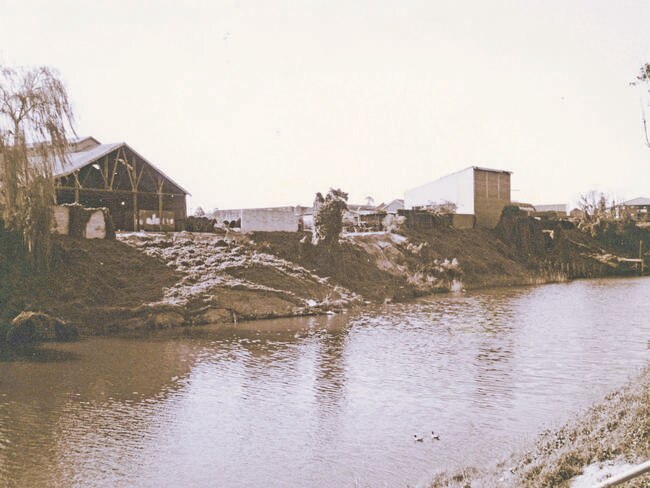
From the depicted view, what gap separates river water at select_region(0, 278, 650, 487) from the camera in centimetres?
1214

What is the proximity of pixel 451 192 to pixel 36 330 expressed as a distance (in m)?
49.4

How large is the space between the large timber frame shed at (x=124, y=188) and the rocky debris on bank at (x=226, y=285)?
7.32 m

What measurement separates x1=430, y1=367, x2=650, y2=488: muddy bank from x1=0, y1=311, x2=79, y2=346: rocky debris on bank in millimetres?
21683

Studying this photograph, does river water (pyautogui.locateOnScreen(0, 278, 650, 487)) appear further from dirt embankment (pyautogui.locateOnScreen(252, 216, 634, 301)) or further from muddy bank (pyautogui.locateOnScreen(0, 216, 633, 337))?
dirt embankment (pyautogui.locateOnScreen(252, 216, 634, 301))

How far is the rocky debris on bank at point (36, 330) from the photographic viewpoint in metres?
26.1

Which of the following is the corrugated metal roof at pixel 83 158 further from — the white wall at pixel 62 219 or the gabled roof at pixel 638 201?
the gabled roof at pixel 638 201

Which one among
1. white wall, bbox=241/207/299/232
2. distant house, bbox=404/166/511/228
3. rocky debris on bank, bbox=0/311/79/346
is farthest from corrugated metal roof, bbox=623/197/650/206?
rocky debris on bank, bbox=0/311/79/346

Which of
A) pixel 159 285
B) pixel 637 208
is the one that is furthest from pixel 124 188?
pixel 637 208

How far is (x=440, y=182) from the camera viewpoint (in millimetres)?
68250

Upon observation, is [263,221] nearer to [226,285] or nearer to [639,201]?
[226,285]

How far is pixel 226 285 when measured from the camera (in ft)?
111

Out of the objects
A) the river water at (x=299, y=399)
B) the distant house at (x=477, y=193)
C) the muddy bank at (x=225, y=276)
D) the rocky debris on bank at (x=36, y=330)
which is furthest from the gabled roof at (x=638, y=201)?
the rocky debris on bank at (x=36, y=330)

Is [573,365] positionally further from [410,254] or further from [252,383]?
[410,254]

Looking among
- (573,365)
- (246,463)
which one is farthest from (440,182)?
(246,463)
